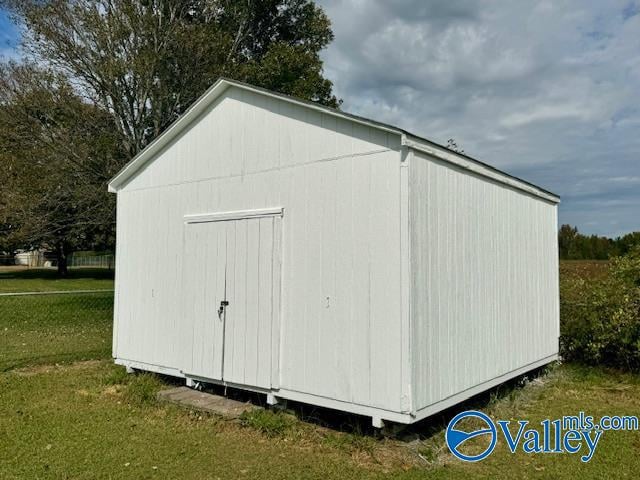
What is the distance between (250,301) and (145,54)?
356 inches

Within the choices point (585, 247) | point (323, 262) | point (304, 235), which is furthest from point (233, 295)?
point (585, 247)

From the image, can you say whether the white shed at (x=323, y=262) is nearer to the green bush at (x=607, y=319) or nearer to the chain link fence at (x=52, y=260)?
the green bush at (x=607, y=319)

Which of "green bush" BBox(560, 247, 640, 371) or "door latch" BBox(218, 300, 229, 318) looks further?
"green bush" BBox(560, 247, 640, 371)

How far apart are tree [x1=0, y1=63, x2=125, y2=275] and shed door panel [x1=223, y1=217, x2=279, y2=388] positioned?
844 centimetres

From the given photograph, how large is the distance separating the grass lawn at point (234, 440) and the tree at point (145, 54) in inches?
312

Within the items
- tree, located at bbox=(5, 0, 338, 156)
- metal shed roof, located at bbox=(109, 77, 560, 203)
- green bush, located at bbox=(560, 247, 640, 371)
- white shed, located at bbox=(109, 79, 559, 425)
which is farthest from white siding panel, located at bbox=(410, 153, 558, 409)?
tree, located at bbox=(5, 0, 338, 156)

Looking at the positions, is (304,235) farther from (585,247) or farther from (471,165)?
(585,247)

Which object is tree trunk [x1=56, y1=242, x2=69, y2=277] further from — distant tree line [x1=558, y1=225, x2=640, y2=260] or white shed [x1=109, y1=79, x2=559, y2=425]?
distant tree line [x1=558, y1=225, x2=640, y2=260]

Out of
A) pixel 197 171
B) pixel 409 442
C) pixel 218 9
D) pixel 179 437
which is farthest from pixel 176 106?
pixel 409 442

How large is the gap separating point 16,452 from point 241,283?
8.64 ft

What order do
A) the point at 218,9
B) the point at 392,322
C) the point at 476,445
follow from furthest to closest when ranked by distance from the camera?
the point at 218,9, the point at 476,445, the point at 392,322

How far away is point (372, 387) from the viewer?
4.67 meters

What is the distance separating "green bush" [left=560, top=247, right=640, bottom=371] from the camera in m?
7.80

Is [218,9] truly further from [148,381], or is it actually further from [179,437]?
[179,437]
